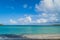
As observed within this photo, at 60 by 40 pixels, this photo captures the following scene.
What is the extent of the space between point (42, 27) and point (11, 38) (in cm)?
37

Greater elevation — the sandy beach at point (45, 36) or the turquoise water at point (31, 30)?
the turquoise water at point (31, 30)

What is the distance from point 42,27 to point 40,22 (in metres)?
0.06

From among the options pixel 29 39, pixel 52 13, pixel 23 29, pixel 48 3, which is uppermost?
pixel 48 3

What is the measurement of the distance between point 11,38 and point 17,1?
0.42 meters

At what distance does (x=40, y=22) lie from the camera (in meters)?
1.48

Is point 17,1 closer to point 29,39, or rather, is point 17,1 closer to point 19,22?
point 19,22

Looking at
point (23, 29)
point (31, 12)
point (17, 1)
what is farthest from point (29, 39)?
point (17, 1)

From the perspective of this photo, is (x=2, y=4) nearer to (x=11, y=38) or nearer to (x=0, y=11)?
(x=0, y=11)

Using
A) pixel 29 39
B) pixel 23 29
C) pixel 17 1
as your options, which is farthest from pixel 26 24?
pixel 17 1

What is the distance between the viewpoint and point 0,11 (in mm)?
1477

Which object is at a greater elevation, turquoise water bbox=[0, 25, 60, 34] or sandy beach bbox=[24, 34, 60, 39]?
turquoise water bbox=[0, 25, 60, 34]

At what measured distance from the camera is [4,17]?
4.86 ft

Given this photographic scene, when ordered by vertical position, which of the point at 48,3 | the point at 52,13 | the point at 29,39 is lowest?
the point at 29,39

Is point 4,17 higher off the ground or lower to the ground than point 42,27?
higher
